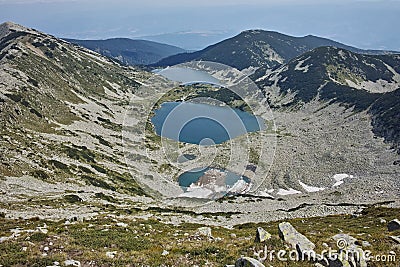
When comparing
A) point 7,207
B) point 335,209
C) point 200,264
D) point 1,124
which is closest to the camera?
point 200,264

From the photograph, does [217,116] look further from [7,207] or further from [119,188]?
[7,207]

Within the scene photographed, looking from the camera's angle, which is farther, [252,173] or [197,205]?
[252,173]

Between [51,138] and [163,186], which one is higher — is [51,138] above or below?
above

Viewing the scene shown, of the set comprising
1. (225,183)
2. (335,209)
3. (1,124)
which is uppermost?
(1,124)

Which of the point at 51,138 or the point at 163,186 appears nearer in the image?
the point at 163,186

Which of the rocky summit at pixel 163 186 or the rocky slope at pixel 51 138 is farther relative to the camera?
the rocky slope at pixel 51 138

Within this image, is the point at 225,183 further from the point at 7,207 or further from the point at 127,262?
the point at 127,262

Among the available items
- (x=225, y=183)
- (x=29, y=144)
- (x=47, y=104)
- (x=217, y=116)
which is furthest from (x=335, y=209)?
(x=217, y=116)

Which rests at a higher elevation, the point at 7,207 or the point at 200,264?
the point at 200,264

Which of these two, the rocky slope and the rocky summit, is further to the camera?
the rocky slope

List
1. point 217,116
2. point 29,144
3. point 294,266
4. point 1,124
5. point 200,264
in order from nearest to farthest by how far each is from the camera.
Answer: point 294,266 → point 200,264 → point 29,144 → point 1,124 → point 217,116
